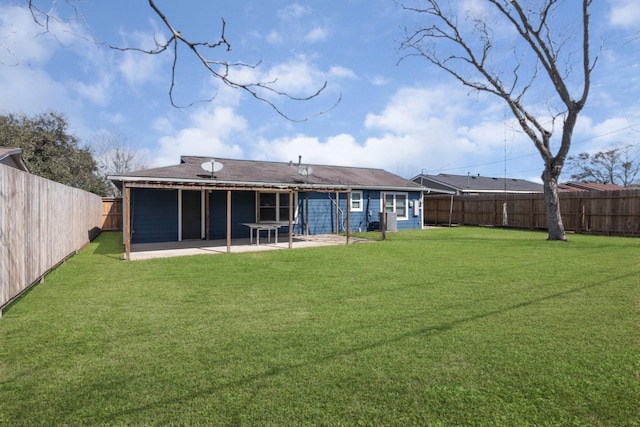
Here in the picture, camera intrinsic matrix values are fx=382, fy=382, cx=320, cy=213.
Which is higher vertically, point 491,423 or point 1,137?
point 1,137

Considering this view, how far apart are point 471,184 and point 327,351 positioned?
2865 centimetres

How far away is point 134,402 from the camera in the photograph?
253cm

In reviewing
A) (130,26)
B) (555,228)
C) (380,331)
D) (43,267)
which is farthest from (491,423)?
(555,228)

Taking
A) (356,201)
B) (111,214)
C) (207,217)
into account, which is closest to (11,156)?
(207,217)

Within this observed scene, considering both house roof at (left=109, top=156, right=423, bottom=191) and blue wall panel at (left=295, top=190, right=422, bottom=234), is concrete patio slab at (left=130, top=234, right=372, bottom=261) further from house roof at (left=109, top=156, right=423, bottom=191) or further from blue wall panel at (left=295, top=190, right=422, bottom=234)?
blue wall panel at (left=295, top=190, right=422, bottom=234)

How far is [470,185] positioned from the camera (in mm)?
28906

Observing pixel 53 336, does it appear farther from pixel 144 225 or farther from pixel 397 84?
pixel 397 84

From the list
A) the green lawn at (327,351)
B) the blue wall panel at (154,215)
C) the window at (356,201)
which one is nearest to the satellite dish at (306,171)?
the window at (356,201)

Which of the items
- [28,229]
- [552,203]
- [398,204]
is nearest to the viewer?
[28,229]

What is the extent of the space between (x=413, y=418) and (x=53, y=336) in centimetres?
353

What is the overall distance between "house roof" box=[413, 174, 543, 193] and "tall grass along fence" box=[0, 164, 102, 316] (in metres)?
23.6

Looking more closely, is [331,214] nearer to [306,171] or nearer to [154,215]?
[306,171]

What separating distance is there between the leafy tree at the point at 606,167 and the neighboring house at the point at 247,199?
38590mm

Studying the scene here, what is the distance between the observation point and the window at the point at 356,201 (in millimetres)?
16684
